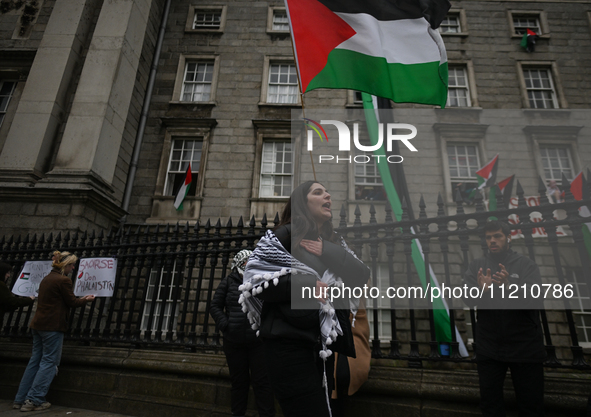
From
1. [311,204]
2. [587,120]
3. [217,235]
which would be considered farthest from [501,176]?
[311,204]

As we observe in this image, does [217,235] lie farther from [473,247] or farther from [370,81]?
[473,247]

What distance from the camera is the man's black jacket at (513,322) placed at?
2.53 meters

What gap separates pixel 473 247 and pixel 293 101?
28.7 ft

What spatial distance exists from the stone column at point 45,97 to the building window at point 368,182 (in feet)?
33.8

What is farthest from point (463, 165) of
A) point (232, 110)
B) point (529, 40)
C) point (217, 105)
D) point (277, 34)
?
point (217, 105)

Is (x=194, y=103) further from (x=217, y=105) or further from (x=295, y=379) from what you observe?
(x=295, y=379)

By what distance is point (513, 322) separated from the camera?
2.59m

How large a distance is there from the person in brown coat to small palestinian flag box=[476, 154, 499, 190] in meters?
12.1

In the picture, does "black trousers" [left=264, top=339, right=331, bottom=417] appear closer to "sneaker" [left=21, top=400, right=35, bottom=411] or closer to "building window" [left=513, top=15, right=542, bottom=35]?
"sneaker" [left=21, top=400, right=35, bottom=411]

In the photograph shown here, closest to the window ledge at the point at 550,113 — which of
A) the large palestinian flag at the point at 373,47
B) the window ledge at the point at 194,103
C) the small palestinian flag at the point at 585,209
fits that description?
the small palestinian flag at the point at 585,209

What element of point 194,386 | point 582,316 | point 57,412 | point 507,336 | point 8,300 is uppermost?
point 582,316

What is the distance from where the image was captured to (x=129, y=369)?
4.55 meters

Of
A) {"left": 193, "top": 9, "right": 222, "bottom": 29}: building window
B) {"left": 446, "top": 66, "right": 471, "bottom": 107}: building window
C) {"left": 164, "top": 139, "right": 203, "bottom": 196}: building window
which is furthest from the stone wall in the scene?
{"left": 193, "top": 9, "right": 222, "bottom": 29}: building window

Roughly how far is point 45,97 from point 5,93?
3.91m
